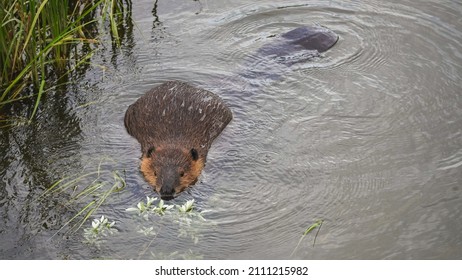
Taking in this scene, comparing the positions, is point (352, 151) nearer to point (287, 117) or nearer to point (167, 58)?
point (287, 117)

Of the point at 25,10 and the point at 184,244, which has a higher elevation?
the point at 25,10

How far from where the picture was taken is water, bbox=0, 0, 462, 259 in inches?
205

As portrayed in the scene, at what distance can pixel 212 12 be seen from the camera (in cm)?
843

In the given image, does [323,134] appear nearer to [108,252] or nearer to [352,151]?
[352,151]

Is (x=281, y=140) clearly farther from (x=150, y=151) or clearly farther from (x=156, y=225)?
(x=156, y=225)

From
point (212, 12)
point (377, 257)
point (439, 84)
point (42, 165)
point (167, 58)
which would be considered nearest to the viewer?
point (377, 257)

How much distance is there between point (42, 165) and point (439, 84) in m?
3.63

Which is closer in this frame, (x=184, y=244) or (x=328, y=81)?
(x=184, y=244)

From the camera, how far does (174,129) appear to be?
6328 millimetres

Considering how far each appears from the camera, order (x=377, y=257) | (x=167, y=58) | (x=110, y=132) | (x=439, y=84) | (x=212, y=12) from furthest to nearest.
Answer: (x=212, y=12) < (x=167, y=58) < (x=439, y=84) < (x=110, y=132) < (x=377, y=257)

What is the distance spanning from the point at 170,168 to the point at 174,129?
547 millimetres

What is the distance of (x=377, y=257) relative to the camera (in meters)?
5.00

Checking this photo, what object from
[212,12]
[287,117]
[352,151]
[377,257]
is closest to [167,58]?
[212,12]

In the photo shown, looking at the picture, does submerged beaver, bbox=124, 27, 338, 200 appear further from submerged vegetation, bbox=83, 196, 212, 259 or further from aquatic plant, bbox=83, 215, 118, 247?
aquatic plant, bbox=83, 215, 118, 247
